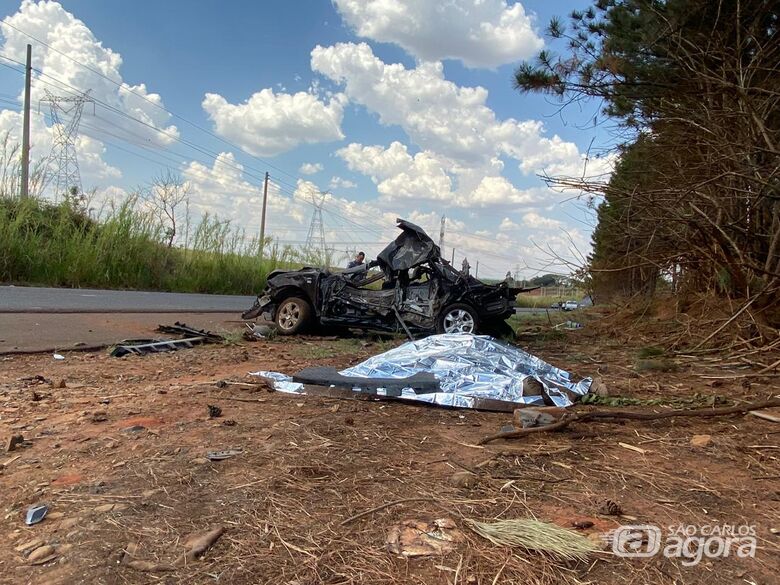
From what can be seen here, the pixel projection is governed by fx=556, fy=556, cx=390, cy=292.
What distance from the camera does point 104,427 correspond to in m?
3.66

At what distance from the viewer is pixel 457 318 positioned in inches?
372

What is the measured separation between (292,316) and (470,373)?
524 centimetres

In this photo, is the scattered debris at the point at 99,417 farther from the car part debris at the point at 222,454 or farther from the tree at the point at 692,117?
the tree at the point at 692,117

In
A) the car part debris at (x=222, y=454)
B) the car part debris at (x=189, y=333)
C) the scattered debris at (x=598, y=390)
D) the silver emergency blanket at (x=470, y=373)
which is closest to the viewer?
the car part debris at (x=222, y=454)

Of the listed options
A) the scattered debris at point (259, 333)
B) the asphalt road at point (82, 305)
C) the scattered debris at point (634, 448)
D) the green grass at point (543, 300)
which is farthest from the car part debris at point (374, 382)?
the green grass at point (543, 300)

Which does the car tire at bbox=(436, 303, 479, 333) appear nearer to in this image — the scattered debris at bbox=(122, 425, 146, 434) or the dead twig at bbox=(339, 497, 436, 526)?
the scattered debris at bbox=(122, 425, 146, 434)

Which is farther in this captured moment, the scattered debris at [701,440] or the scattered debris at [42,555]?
the scattered debris at [701,440]

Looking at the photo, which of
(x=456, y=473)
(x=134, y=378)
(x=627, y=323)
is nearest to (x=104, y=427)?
(x=134, y=378)

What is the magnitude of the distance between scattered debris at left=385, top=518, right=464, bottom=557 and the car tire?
7.05 metres

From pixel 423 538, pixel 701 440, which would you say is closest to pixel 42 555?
pixel 423 538

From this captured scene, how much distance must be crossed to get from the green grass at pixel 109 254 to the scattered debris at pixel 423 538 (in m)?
17.9

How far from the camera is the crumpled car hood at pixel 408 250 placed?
374 inches

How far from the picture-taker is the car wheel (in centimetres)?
972

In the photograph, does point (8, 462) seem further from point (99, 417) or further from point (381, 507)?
point (381, 507)
